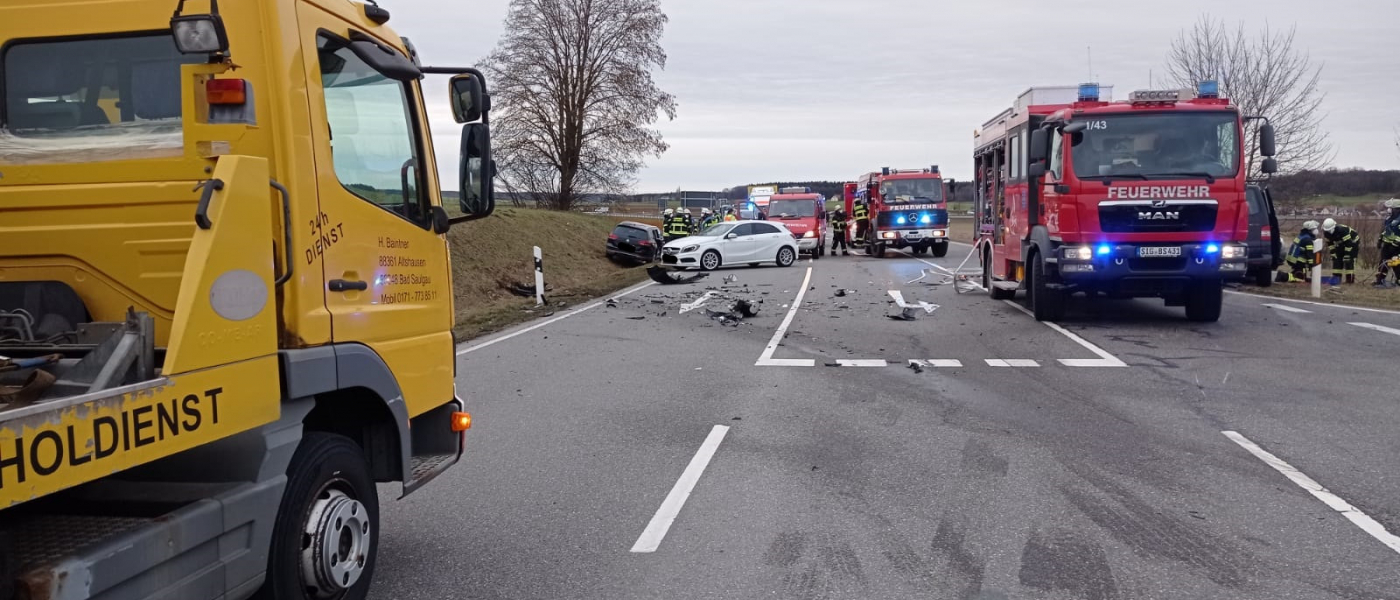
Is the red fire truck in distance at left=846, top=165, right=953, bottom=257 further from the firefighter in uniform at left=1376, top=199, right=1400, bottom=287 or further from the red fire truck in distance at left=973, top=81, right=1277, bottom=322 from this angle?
the red fire truck in distance at left=973, top=81, right=1277, bottom=322


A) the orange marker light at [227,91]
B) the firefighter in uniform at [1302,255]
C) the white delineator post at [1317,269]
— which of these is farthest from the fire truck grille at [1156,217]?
the orange marker light at [227,91]

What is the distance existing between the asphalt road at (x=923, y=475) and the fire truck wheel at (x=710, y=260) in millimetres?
16270

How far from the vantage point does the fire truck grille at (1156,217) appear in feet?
43.2

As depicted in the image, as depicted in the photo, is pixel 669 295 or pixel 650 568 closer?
pixel 650 568

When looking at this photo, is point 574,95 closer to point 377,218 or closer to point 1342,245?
point 1342,245

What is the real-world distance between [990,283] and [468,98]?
15.5 meters

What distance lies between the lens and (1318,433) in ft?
24.4

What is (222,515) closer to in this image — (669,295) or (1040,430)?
(1040,430)

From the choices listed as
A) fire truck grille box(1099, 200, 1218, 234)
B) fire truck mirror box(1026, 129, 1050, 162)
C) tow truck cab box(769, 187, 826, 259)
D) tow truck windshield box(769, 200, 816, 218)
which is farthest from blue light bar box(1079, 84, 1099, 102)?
tow truck windshield box(769, 200, 816, 218)

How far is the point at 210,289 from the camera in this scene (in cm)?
314

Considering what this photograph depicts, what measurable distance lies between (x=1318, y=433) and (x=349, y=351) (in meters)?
6.83

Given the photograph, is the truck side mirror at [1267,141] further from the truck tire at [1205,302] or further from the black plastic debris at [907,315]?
the black plastic debris at [907,315]

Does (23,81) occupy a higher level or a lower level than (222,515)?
higher

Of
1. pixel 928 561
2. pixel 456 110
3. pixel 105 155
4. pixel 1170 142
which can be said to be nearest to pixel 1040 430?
pixel 928 561
